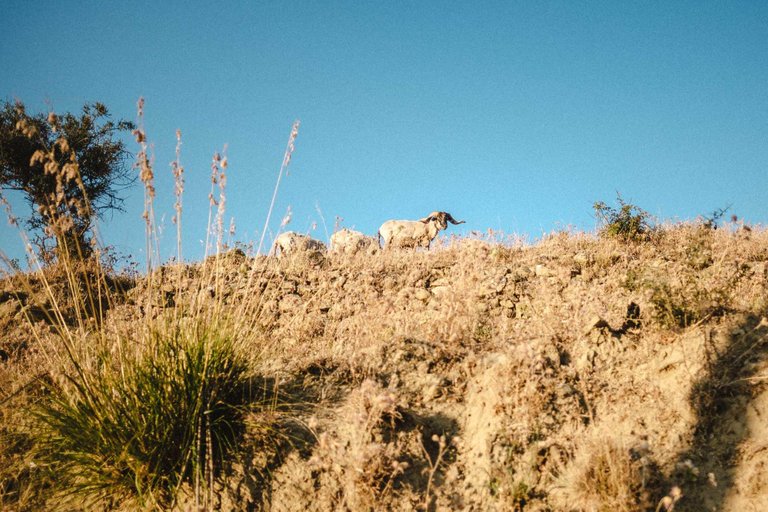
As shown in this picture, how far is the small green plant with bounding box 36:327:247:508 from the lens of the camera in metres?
3.01

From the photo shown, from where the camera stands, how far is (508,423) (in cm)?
338

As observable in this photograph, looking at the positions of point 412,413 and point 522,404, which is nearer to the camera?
point 522,404

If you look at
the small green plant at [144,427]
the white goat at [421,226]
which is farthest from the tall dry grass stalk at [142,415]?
the white goat at [421,226]


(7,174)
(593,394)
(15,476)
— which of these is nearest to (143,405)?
(15,476)

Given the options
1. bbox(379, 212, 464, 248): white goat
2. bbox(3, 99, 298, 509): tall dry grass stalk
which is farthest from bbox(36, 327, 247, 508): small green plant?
bbox(379, 212, 464, 248): white goat

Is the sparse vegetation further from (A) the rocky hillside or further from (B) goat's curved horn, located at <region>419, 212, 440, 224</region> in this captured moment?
(B) goat's curved horn, located at <region>419, 212, 440, 224</region>

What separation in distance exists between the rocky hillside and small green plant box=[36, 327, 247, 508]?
0.93ft

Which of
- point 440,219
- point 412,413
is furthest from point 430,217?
point 412,413

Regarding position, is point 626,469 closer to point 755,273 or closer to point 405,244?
point 755,273

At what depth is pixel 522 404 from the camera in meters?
3.47

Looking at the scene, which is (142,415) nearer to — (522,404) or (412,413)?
(412,413)

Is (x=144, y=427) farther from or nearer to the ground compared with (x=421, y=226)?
nearer to the ground

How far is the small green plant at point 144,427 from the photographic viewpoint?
3.01 m

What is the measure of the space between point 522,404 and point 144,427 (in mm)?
2673
